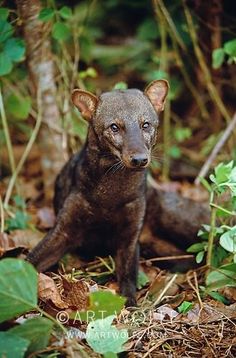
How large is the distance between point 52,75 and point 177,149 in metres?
1.80

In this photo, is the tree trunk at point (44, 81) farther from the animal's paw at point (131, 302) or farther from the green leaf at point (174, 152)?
the animal's paw at point (131, 302)

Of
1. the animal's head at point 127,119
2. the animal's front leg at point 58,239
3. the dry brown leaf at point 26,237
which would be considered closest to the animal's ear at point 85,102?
the animal's head at point 127,119

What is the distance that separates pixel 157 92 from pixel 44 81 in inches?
55.2

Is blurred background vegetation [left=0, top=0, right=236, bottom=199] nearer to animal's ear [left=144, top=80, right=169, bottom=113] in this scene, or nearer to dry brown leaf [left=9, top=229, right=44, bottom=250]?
dry brown leaf [left=9, top=229, right=44, bottom=250]

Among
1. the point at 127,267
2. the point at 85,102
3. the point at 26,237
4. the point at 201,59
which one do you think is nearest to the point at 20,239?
the point at 26,237

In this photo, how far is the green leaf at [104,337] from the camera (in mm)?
3040

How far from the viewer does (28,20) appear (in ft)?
16.6

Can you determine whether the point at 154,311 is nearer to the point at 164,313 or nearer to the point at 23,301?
the point at 164,313

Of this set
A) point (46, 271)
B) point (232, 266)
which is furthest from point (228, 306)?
point (46, 271)

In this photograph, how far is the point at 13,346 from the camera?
2.80m

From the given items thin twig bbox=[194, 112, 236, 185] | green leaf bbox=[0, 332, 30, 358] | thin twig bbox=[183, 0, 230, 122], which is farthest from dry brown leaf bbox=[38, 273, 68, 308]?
thin twig bbox=[183, 0, 230, 122]

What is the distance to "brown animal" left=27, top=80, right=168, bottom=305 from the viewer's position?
416 cm

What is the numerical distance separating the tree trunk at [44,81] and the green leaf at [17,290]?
8.57ft

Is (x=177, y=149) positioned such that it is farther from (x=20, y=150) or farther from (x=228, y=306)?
(x=228, y=306)
